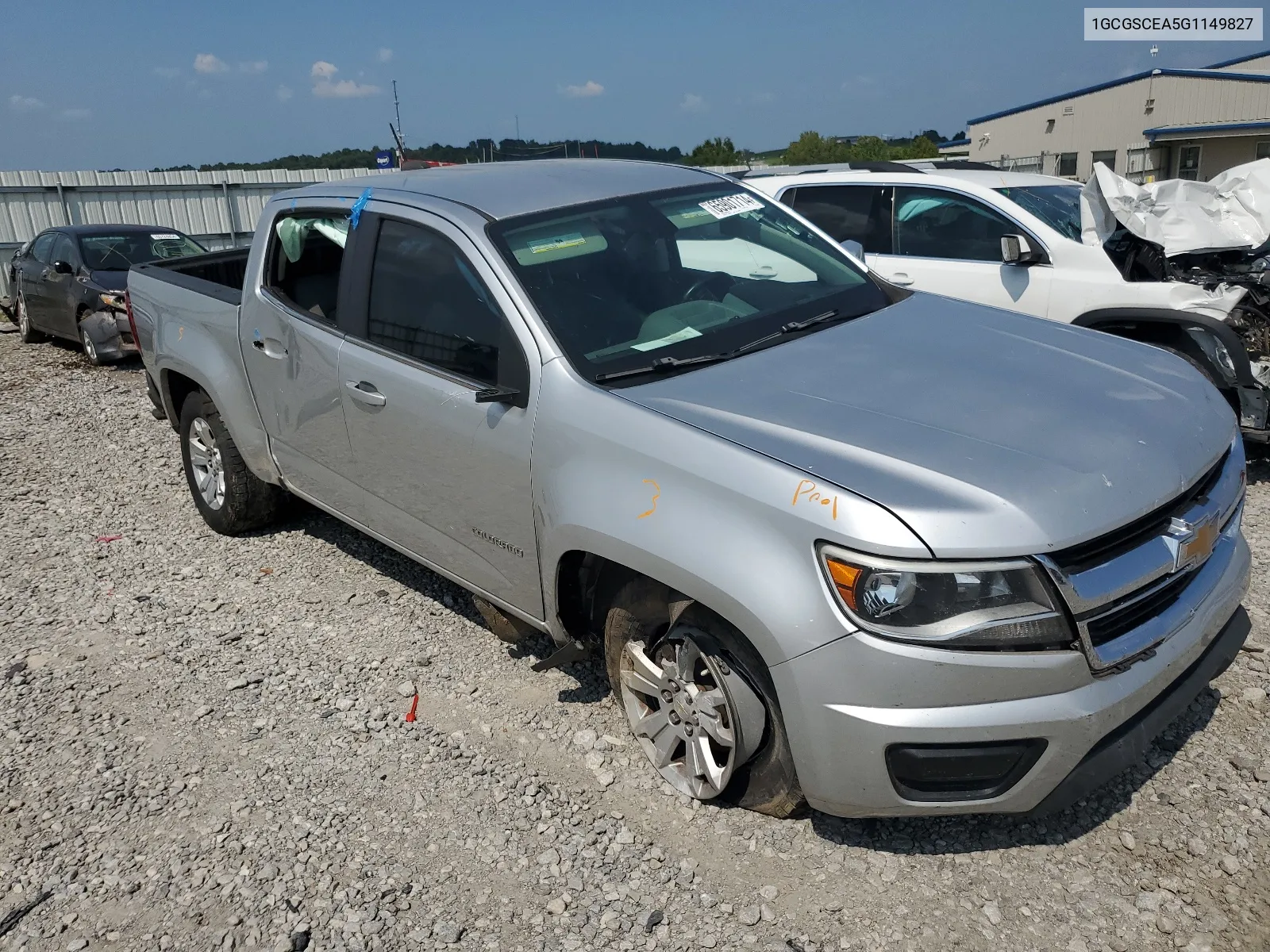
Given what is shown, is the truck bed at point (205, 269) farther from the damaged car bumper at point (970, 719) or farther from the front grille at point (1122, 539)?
the front grille at point (1122, 539)

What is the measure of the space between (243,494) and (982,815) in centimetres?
407

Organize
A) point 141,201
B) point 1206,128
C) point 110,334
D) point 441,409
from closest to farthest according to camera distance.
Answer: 1. point 441,409
2. point 110,334
3. point 141,201
4. point 1206,128

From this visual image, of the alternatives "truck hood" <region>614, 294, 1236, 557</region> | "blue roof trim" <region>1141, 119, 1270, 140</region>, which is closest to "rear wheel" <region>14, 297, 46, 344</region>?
"truck hood" <region>614, 294, 1236, 557</region>

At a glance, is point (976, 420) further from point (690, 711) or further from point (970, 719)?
point (690, 711)

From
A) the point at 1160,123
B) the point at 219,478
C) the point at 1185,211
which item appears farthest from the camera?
the point at 1160,123

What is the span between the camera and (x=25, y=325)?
13336 millimetres

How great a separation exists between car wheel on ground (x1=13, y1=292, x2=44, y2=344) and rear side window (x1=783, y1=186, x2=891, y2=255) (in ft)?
34.9

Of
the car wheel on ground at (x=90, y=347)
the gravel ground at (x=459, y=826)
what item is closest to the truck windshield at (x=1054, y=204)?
the gravel ground at (x=459, y=826)

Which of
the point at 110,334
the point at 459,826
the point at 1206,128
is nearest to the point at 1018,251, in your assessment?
the point at 459,826

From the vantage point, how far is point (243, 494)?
5.39m

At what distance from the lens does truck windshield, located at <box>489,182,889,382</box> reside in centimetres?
335

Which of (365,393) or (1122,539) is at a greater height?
(365,393)

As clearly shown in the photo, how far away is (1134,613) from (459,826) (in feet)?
6.85

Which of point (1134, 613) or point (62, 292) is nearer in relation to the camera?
point (1134, 613)
